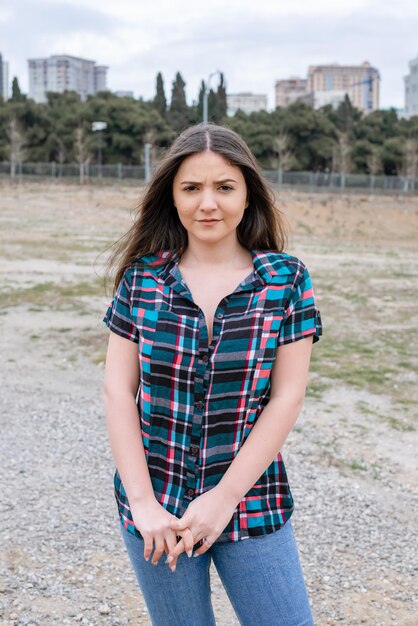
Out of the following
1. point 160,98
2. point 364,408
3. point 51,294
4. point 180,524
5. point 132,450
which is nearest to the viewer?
point 180,524

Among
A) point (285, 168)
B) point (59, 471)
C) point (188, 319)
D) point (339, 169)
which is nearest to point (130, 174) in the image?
point (285, 168)

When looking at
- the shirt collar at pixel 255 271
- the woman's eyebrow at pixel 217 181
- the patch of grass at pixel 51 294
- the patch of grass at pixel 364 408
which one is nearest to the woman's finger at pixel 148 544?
the shirt collar at pixel 255 271

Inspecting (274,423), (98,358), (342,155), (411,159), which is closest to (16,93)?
(342,155)

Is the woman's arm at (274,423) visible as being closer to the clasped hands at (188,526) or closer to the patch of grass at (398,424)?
the clasped hands at (188,526)

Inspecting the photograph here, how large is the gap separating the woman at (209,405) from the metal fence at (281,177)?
43.0 meters

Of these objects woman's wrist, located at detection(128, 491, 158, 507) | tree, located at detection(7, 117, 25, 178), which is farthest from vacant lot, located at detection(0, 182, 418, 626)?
tree, located at detection(7, 117, 25, 178)

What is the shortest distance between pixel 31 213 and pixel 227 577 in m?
30.2

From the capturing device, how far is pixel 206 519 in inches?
73.5

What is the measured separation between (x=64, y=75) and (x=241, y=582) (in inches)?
6598

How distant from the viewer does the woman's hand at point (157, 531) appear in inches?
73.7

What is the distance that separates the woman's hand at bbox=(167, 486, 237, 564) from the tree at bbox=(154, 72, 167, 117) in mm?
56652

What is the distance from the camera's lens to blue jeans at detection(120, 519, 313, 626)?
1.93 metres

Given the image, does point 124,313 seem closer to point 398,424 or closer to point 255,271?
point 255,271

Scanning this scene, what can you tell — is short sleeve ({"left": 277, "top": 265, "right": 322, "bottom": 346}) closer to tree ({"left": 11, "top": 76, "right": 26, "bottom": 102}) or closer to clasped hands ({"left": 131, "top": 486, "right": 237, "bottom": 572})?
clasped hands ({"left": 131, "top": 486, "right": 237, "bottom": 572})
